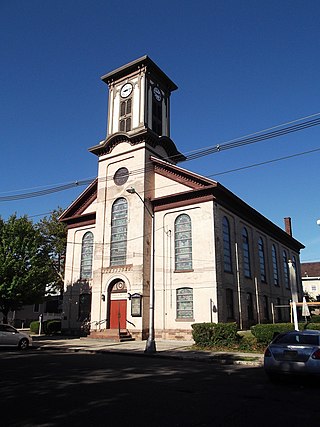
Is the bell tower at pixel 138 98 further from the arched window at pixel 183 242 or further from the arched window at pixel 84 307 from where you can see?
the arched window at pixel 84 307

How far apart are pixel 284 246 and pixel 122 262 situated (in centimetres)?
2352

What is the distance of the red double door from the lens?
1105 inches

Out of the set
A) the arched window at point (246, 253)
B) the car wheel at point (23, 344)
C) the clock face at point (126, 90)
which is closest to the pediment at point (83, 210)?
the clock face at point (126, 90)

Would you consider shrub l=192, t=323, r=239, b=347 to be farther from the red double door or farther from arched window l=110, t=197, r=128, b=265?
arched window l=110, t=197, r=128, b=265

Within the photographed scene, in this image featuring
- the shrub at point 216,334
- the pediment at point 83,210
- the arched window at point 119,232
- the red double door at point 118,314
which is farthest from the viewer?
A: the pediment at point 83,210

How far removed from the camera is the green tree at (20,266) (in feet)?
86.9

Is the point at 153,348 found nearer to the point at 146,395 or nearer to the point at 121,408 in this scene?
the point at 146,395

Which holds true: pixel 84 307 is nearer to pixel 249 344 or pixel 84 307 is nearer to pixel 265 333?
pixel 249 344

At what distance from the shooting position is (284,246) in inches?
1751

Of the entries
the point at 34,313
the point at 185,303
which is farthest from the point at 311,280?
the point at 185,303

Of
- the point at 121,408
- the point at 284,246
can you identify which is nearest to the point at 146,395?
the point at 121,408

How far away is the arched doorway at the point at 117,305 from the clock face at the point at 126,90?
17666 millimetres

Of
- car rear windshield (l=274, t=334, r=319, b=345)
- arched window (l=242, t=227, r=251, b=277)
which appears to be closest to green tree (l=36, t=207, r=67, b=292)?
arched window (l=242, t=227, r=251, b=277)

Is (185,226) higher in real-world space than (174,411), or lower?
higher
